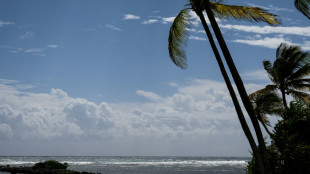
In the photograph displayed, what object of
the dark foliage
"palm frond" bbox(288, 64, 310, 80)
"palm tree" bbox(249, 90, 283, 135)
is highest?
"palm frond" bbox(288, 64, 310, 80)

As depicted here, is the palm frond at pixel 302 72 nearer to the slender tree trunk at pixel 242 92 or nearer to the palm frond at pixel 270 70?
the palm frond at pixel 270 70

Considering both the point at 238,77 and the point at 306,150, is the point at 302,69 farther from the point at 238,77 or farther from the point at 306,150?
the point at 238,77

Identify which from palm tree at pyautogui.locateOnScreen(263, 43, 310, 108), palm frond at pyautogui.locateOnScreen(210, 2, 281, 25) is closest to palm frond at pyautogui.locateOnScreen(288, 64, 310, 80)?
palm tree at pyautogui.locateOnScreen(263, 43, 310, 108)

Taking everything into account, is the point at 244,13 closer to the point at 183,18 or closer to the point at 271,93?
the point at 183,18

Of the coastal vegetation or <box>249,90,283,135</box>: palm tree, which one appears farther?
<box>249,90,283,135</box>: palm tree

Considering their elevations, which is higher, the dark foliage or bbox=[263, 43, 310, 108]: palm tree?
bbox=[263, 43, 310, 108]: palm tree

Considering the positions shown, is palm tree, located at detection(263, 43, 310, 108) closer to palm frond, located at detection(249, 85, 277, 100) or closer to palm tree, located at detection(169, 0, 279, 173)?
palm frond, located at detection(249, 85, 277, 100)

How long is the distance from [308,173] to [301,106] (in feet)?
10.5

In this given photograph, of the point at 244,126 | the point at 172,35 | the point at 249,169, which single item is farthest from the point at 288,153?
the point at 172,35

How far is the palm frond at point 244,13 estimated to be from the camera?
11219mm

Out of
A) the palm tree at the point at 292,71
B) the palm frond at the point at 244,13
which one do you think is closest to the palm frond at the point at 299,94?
the palm tree at the point at 292,71

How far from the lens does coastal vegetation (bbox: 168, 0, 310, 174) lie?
10539 millimetres

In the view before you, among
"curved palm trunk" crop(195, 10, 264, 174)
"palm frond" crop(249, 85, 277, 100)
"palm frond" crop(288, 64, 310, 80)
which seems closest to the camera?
"curved palm trunk" crop(195, 10, 264, 174)

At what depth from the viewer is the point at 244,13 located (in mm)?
11656
